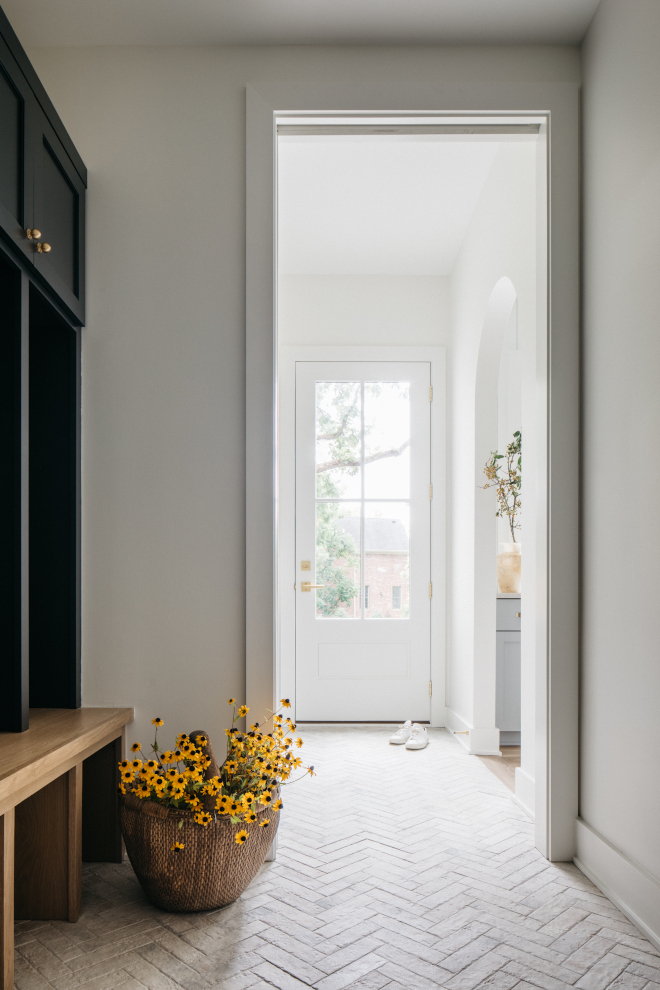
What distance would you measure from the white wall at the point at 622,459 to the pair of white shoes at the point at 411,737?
1.37 m

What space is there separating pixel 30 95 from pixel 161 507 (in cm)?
119

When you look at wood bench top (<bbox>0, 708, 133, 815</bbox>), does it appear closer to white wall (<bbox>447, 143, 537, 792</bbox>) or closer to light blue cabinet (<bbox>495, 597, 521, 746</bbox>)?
white wall (<bbox>447, 143, 537, 792</bbox>)

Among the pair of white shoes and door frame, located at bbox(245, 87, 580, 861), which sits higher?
door frame, located at bbox(245, 87, 580, 861)

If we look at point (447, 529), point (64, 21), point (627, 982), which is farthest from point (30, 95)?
point (447, 529)

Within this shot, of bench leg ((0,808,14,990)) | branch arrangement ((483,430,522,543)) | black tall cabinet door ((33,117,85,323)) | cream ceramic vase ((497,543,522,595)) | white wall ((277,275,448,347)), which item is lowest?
bench leg ((0,808,14,990))

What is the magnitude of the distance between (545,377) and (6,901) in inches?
80.6

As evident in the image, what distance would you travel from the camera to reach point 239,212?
2.31 metres

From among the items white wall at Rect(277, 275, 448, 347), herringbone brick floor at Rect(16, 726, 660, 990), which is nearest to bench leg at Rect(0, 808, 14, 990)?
herringbone brick floor at Rect(16, 726, 660, 990)

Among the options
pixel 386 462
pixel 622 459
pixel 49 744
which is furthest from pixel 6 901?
pixel 386 462

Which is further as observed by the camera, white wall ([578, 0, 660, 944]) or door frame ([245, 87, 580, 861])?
door frame ([245, 87, 580, 861])

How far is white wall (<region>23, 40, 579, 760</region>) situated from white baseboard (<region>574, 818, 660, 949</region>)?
1169 mm

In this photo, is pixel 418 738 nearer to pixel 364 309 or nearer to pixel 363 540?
pixel 363 540

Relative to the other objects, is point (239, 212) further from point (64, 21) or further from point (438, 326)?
point (438, 326)

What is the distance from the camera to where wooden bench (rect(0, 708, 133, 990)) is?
1.52 meters
